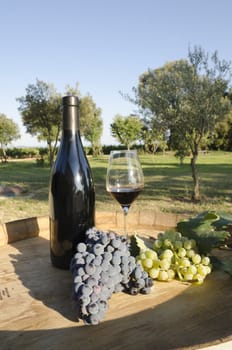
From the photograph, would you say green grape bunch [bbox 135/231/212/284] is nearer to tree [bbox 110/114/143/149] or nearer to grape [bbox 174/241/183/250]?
grape [bbox 174/241/183/250]

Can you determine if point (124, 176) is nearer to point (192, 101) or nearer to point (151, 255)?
point (151, 255)

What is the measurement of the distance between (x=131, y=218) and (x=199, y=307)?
908 mm

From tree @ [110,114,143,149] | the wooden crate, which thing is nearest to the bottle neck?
the wooden crate

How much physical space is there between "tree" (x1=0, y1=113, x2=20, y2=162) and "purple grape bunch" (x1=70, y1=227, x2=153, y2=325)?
32.0m

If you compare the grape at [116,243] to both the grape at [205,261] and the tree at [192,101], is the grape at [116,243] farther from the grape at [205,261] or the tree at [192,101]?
the tree at [192,101]

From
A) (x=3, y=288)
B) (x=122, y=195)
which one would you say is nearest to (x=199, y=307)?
(x=122, y=195)

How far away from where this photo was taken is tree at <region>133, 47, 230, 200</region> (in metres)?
8.39

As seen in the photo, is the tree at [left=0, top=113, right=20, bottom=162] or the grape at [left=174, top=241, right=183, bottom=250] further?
the tree at [left=0, top=113, right=20, bottom=162]

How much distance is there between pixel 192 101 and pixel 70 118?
7.94 meters

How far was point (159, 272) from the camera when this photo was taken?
3.49 feet

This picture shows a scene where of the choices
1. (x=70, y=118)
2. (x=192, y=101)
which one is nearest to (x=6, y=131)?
(x=192, y=101)

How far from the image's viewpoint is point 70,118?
1.21m

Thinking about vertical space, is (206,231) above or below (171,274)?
above

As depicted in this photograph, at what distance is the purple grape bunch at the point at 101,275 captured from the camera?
Result: 31.4 inches
